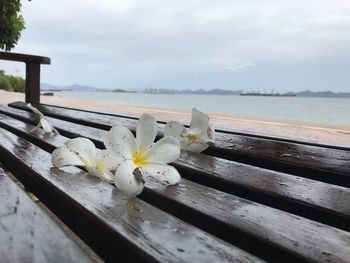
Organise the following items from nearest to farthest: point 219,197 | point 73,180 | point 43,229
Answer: point 43,229
point 219,197
point 73,180

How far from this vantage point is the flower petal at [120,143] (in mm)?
1005

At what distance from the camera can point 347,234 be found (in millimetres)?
746

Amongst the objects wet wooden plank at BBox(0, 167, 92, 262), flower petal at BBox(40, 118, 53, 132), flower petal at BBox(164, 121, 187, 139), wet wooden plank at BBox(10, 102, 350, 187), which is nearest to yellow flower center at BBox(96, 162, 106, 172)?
wet wooden plank at BBox(0, 167, 92, 262)

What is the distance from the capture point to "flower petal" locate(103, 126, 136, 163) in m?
1.00

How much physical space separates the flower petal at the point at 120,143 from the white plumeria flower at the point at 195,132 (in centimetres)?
31

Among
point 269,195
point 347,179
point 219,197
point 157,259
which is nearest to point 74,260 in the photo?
point 157,259

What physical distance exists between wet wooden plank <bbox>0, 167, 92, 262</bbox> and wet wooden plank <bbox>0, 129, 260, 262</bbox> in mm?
81

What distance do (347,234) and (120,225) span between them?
16.1 inches

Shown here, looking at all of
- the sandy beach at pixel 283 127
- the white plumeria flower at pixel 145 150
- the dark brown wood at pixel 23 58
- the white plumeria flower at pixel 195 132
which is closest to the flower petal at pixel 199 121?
the white plumeria flower at pixel 195 132

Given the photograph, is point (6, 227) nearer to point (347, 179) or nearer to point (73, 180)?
point (73, 180)

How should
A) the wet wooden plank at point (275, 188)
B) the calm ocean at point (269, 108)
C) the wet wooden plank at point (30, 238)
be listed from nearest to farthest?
1. the wet wooden plank at point (30, 238)
2. the wet wooden plank at point (275, 188)
3. the calm ocean at point (269, 108)

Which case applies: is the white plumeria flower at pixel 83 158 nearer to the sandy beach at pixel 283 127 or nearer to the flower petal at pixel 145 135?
the flower petal at pixel 145 135

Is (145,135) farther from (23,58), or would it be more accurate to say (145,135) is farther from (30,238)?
(23,58)

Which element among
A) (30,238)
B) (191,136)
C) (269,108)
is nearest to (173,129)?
(191,136)
